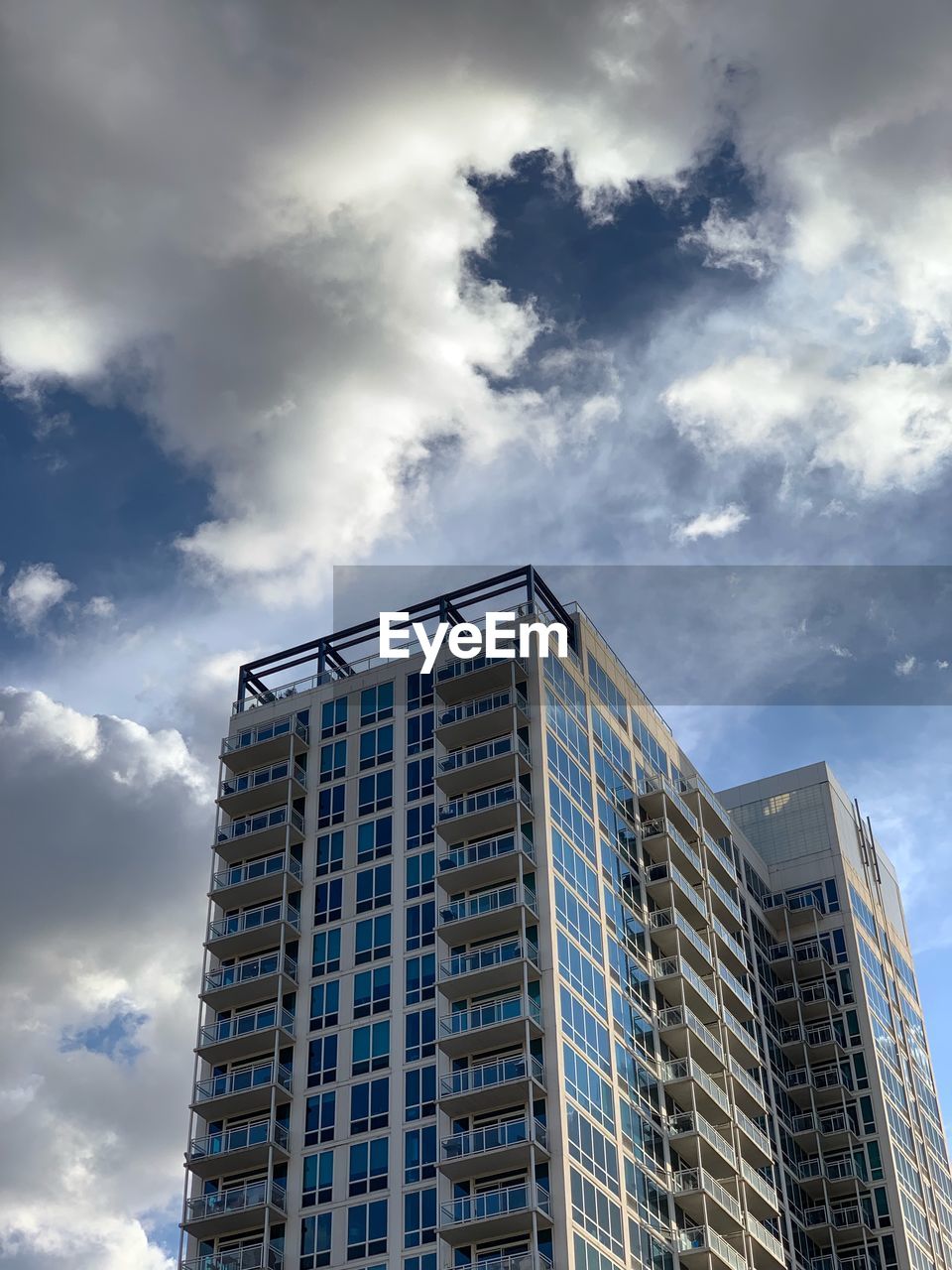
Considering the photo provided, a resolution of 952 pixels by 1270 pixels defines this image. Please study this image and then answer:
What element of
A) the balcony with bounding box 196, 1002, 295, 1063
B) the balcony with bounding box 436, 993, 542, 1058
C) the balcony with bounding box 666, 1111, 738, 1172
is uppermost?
the balcony with bounding box 196, 1002, 295, 1063

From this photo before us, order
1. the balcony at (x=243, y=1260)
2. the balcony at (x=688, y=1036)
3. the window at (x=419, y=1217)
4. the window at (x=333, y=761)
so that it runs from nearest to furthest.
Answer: the window at (x=419, y=1217)
the balcony at (x=243, y=1260)
the balcony at (x=688, y=1036)
the window at (x=333, y=761)

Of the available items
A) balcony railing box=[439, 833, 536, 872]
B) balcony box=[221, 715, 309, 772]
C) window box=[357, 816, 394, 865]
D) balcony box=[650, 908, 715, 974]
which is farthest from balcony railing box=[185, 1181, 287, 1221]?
balcony box=[650, 908, 715, 974]

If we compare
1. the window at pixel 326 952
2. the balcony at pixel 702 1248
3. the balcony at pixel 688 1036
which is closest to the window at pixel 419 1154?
the window at pixel 326 952

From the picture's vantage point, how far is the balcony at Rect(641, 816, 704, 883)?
90.2 metres

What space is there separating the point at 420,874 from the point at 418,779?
5468mm

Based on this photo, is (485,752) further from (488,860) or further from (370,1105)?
(370,1105)

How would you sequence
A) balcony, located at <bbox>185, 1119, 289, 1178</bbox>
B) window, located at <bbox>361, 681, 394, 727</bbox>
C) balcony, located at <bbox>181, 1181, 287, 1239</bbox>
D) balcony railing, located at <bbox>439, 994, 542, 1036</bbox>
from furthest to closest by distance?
window, located at <bbox>361, 681, 394, 727</bbox>, balcony, located at <bbox>185, 1119, 289, 1178</bbox>, balcony, located at <bbox>181, 1181, 287, 1239</bbox>, balcony railing, located at <bbox>439, 994, 542, 1036</bbox>

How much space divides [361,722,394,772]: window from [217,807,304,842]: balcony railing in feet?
13.8

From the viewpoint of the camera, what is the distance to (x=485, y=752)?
82.4 meters

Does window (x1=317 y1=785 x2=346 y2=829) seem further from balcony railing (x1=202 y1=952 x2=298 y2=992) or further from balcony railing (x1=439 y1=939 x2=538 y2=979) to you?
balcony railing (x1=439 y1=939 x2=538 y2=979)

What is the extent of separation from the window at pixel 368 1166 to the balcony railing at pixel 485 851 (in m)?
12.7

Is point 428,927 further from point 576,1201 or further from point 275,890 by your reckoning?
point 576,1201

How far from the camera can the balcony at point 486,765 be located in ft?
266

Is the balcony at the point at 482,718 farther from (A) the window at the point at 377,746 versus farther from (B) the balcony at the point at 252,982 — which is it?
(B) the balcony at the point at 252,982
